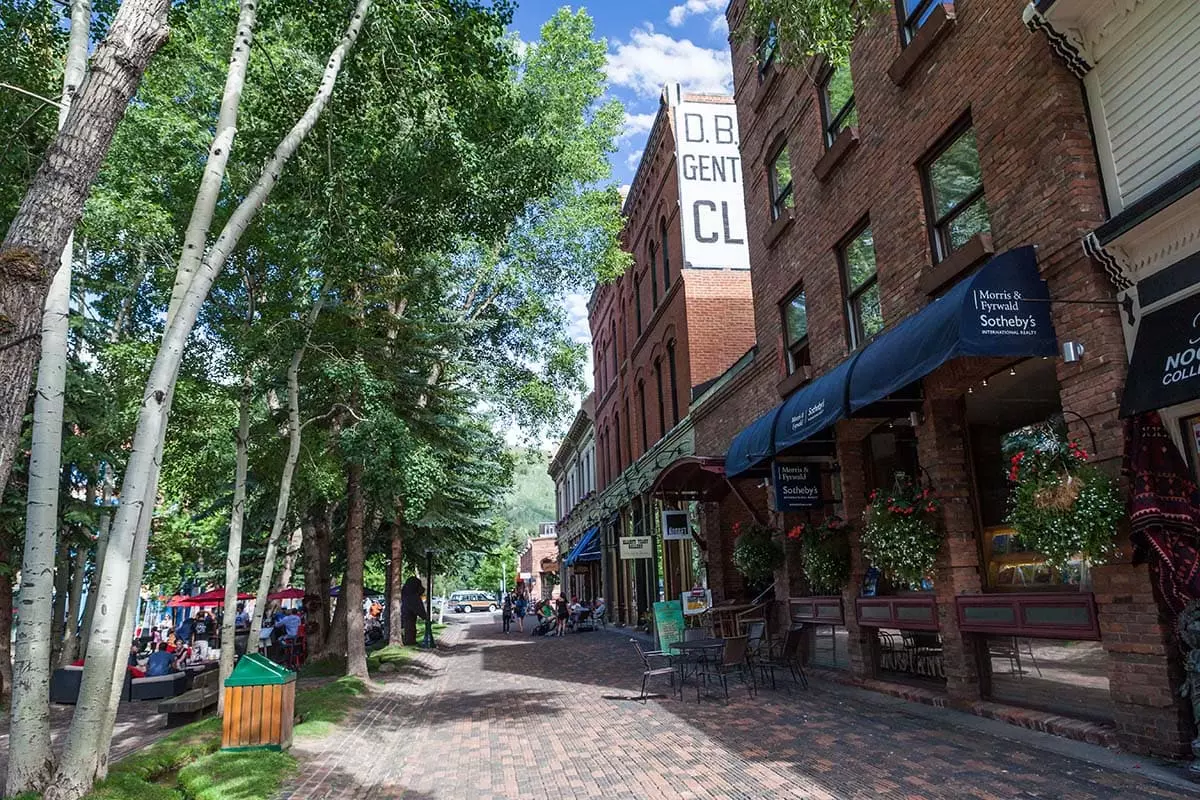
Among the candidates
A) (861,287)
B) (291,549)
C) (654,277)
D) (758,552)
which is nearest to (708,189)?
(654,277)

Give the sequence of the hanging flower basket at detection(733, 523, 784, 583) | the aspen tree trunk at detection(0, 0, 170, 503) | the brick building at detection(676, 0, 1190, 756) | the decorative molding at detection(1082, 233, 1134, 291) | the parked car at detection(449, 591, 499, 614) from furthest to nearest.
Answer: the parked car at detection(449, 591, 499, 614) < the hanging flower basket at detection(733, 523, 784, 583) < the brick building at detection(676, 0, 1190, 756) < the decorative molding at detection(1082, 233, 1134, 291) < the aspen tree trunk at detection(0, 0, 170, 503)

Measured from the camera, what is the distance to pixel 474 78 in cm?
1009

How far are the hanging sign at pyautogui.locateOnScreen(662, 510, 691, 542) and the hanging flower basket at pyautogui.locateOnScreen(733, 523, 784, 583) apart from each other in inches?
98.2

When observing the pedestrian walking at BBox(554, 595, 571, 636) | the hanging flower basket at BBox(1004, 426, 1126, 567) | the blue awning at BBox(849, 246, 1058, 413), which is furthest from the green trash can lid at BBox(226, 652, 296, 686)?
the pedestrian walking at BBox(554, 595, 571, 636)

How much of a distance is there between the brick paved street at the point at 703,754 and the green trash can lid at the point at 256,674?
865 millimetres

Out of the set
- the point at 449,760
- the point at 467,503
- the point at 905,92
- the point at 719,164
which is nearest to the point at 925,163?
the point at 905,92

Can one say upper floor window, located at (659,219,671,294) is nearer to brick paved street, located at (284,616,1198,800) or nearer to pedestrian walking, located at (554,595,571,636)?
pedestrian walking, located at (554,595,571,636)

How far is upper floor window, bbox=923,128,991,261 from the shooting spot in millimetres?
8641

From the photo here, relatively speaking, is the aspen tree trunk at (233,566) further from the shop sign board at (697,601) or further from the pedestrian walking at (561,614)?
the pedestrian walking at (561,614)

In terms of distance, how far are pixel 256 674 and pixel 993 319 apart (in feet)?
26.1

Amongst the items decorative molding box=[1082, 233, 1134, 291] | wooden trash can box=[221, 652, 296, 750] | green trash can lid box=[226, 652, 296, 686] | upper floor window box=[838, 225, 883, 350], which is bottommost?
wooden trash can box=[221, 652, 296, 750]

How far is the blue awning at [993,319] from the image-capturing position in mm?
6844

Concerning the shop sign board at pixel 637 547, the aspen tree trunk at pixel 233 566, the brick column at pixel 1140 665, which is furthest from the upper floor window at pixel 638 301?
the brick column at pixel 1140 665

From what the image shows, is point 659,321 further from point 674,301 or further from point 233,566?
point 233,566
